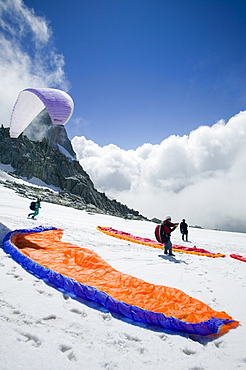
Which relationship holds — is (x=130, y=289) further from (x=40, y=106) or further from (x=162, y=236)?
(x=40, y=106)

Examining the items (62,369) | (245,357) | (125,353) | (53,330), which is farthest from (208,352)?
(53,330)

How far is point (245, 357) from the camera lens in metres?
2.43

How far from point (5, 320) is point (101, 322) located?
51.0 inches

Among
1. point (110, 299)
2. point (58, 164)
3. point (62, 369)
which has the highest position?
point (58, 164)

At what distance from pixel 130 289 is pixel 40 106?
10685 mm

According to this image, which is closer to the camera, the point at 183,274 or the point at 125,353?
the point at 125,353

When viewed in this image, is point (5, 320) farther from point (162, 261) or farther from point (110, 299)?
point (162, 261)

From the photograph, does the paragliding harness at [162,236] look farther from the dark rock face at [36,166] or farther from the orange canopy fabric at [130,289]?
the dark rock face at [36,166]

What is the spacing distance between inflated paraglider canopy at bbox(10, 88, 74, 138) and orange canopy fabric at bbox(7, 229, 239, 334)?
588 cm

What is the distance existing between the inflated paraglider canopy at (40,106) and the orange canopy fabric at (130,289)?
588 centimetres

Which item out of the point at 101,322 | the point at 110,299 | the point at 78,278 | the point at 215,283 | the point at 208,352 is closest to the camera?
the point at 208,352

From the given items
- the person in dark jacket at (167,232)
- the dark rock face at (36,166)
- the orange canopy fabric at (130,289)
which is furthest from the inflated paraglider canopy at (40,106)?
the dark rock face at (36,166)

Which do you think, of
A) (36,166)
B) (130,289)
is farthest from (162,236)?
(36,166)

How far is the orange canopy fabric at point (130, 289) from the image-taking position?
3.14 metres
